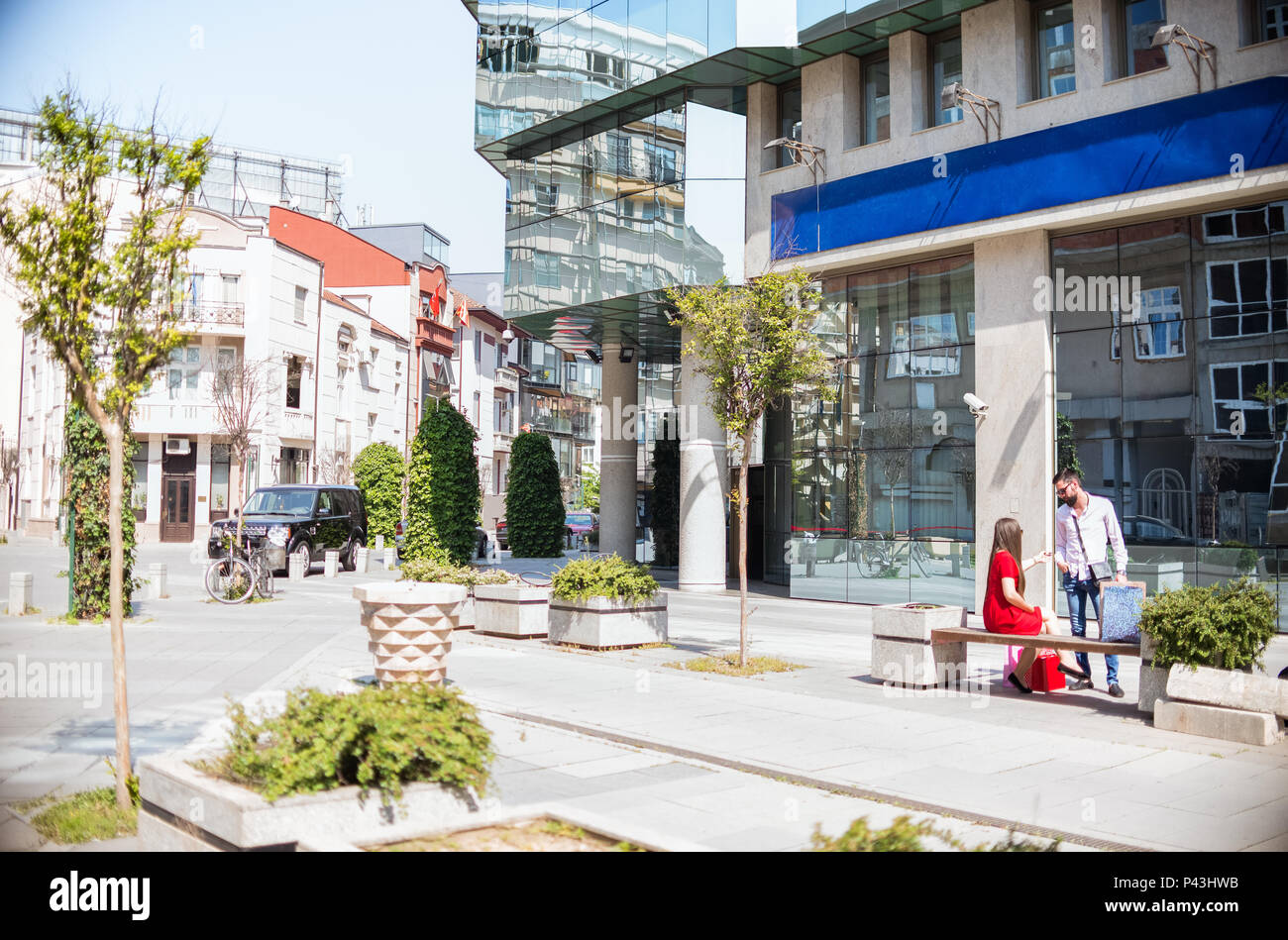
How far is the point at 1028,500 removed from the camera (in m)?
18.0

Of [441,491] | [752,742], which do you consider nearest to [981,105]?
[441,491]

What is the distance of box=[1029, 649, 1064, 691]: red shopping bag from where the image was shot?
1014 centimetres

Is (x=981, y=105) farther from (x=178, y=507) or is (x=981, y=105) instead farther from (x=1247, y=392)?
(x=178, y=507)

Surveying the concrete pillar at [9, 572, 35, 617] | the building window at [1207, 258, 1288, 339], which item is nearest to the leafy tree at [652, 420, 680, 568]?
the building window at [1207, 258, 1288, 339]

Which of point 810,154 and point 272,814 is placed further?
point 810,154

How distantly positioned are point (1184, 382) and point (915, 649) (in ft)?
29.6

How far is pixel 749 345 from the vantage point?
1182 centimetres

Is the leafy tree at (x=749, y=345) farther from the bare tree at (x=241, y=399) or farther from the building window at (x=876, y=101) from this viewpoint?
the bare tree at (x=241, y=399)

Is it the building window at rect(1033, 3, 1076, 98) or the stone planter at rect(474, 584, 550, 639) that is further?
the building window at rect(1033, 3, 1076, 98)

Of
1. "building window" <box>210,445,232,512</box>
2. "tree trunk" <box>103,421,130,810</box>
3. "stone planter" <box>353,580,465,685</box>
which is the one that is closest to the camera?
"tree trunk" <box>103,421,130,810</box>

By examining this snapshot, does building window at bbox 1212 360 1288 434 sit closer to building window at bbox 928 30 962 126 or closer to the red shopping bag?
building window at bbox 928 30 962 126

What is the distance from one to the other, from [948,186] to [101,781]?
1662 cm

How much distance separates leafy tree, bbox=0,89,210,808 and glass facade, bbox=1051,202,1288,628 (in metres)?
15.1

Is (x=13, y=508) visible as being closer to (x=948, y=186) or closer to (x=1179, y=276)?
(x=948, y=186)
